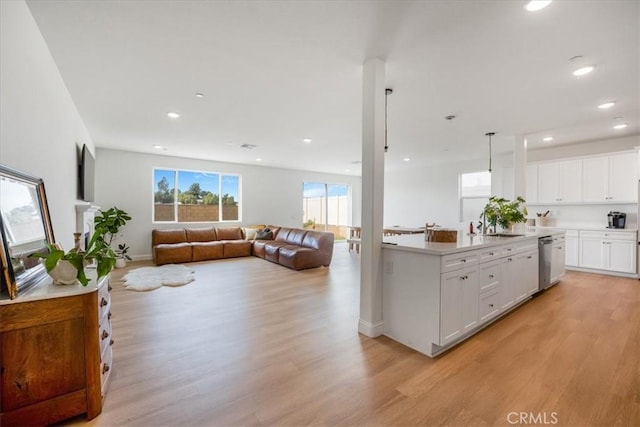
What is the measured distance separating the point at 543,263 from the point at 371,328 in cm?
317

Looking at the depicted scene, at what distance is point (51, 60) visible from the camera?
8.64 feet

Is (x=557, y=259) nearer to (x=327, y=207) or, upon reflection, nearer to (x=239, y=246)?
(x=239, y=246)

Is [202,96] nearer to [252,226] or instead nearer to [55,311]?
[55,311]

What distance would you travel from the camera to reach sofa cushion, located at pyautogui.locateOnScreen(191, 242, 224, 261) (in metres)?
6.61

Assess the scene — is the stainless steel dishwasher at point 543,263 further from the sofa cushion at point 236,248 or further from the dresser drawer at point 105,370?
the sofa cushion at point 236,248

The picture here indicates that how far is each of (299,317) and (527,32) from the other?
3445 mm

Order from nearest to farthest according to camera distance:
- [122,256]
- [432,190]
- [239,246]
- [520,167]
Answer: [520,167]
[122,256]
[239,246]
[432,190]

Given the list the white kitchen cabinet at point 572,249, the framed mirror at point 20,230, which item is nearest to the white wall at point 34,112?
the framed mirror at point 20,230

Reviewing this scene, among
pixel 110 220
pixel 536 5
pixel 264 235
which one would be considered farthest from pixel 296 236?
pixel 536 5

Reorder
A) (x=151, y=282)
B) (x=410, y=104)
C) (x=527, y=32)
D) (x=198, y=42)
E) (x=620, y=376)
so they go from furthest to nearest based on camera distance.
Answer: (x=151, y=282) → (x=410, y=104) → (x=198, y=42) → (x=527, y=32) → (x=620, y=376)

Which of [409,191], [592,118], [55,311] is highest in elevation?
[592,118]

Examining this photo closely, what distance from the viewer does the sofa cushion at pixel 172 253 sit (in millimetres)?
6172

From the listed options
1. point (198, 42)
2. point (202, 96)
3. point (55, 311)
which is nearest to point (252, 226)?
point (202, 96)

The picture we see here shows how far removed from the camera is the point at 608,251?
17.0 feet
